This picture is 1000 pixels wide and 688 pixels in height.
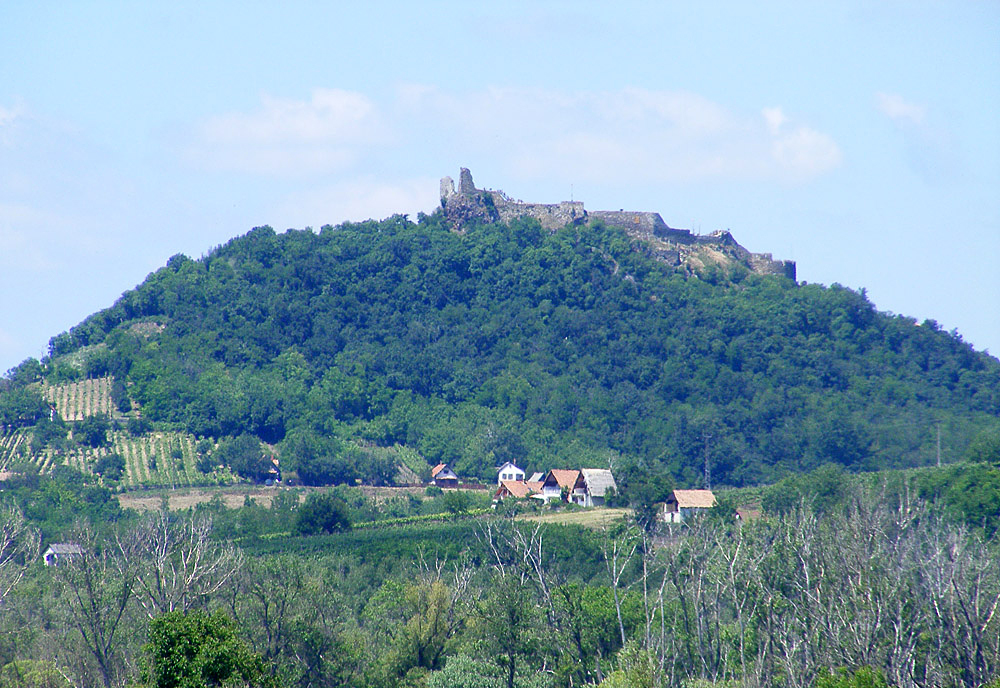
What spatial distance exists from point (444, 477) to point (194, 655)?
8093 centimetres

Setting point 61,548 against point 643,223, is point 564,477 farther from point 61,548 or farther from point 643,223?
point 643,223

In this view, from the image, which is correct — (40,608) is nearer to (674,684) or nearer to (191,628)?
(674,684)

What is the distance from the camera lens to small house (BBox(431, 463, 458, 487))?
105938 mm

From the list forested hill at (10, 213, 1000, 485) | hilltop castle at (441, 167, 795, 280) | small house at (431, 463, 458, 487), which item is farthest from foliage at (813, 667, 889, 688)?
hilltop castle at (441, 167, 795, 280)

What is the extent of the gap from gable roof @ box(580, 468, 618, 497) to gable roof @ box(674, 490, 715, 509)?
4.69 m

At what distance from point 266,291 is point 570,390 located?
105 feet

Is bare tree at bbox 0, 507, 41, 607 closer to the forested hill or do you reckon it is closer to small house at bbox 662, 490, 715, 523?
the forested hill

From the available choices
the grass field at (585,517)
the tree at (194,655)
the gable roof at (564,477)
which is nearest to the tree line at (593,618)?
the tree at (194,655)

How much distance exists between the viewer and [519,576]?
160 feet

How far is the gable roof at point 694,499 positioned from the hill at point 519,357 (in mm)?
17028

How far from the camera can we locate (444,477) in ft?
349

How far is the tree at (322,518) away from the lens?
7412cm

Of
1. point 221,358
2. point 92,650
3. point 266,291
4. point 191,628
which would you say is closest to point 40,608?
point 92,650

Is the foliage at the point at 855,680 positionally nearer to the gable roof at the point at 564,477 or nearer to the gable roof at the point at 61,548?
the gable roof at the point at 61,548
